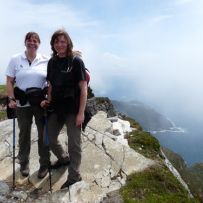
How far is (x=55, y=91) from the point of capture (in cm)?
891

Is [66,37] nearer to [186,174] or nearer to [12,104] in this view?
[12,104]

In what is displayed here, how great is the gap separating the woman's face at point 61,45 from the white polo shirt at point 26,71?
3.54 feet

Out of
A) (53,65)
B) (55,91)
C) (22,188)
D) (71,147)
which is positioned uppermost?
(53,65)

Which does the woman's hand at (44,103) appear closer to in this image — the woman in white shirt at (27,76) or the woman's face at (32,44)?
the woman in white shirt at (27,76)

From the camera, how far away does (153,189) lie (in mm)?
10305

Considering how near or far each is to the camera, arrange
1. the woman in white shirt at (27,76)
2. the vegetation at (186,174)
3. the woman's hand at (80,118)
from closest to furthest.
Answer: the woman's hand at (80,118), the woman in white shirt at (27,76), the vegetation at (186,174)

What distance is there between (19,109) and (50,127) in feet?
3.54

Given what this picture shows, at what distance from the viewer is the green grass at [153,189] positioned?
979cm

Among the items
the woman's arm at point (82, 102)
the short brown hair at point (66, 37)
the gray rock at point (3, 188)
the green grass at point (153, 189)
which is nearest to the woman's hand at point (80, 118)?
the woman's arm at point (82, 102)

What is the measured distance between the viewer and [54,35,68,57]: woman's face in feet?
27.5

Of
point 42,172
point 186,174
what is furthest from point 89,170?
point 186,174

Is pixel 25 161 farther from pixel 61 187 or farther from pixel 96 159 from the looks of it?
pixel 96 159

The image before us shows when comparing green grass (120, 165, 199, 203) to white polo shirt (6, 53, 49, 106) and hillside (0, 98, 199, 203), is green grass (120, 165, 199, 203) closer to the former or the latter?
hillside (0, 98, 199, 203)

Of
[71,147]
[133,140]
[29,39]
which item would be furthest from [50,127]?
[133,140]
